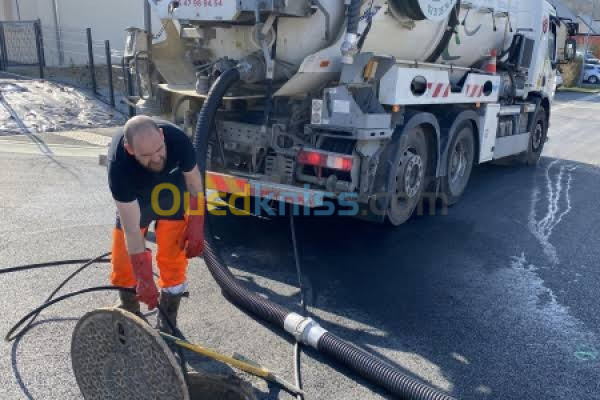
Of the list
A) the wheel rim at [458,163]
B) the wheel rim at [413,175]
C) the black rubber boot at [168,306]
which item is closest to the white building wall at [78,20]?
the wheel rim at [458,163]

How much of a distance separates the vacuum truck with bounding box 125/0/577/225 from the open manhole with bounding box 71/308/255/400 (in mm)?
2417

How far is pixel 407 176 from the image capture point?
5.47 m

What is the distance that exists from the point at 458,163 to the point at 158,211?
4.74m

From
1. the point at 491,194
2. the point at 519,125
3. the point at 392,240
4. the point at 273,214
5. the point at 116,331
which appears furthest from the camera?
the point at 519,125

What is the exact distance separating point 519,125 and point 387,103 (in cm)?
485

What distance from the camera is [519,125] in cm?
884

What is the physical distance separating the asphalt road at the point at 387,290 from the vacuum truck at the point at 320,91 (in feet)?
1.96

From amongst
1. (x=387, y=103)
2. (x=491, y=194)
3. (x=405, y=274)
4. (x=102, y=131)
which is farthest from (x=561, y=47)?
(x=102, y=131)

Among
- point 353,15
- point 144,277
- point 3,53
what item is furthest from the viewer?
point 3,53

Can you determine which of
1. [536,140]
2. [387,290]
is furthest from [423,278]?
[536,140]

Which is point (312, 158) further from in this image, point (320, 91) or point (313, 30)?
point (313, 30)

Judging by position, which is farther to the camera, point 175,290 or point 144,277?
point 175,290

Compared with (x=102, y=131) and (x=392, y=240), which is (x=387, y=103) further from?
(x=102, y=131)

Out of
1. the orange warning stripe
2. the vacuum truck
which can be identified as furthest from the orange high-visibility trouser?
the orange warning stripe
